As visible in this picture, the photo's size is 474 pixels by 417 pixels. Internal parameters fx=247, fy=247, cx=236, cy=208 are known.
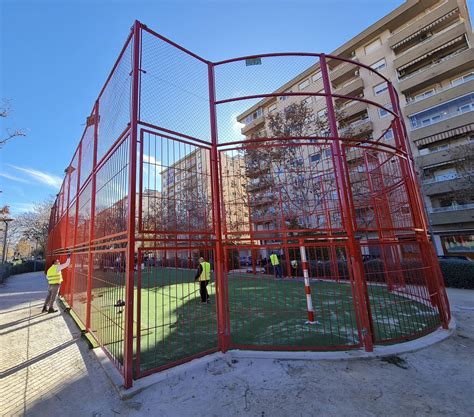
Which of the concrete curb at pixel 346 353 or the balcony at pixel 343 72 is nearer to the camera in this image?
the concrete curb at pixel 346 353

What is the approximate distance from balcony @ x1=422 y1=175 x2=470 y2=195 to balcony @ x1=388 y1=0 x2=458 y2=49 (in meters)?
14.4

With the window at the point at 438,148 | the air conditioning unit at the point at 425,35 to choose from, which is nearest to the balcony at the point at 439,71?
the air conditioning unit at the point at 425,35

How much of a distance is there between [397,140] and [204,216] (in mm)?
4796

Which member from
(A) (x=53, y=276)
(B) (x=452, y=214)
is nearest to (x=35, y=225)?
(A) (x=53, y=276)

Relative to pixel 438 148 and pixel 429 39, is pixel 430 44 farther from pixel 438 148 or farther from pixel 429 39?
pixel 438 148

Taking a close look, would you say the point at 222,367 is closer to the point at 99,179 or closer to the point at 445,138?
the point at 99,179

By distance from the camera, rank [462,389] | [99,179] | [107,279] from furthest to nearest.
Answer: [99,179] < [107,279] < [462,389]

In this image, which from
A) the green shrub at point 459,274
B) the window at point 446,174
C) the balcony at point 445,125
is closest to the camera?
the green shrub at point 459,274

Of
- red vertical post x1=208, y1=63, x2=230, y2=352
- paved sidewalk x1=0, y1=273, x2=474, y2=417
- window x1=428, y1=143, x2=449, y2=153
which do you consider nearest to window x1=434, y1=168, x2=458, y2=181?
Result: window x1=428, y1=143, x2=449, y2=153

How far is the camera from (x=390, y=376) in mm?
2996

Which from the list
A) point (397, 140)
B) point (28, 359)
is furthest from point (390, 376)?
point (28, 359)

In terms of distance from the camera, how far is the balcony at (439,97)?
68.7 feet

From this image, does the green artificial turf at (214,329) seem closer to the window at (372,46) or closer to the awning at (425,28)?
the awning at (425,28)

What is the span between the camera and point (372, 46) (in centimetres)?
2719
